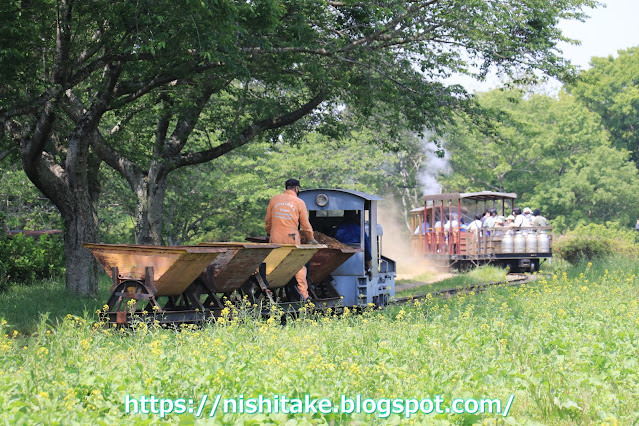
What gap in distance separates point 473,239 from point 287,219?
15.9m

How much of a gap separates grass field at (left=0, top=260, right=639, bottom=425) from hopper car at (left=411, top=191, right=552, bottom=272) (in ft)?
58.9

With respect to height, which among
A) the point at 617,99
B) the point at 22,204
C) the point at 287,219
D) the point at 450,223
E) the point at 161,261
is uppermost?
the point at 617,99

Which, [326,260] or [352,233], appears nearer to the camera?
[326,260]

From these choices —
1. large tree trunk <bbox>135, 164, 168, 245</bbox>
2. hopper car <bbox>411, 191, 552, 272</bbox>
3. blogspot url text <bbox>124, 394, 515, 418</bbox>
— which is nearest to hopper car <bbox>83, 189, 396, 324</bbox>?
blogspot url text <bbox>124, 394, 515, 418</bbox>

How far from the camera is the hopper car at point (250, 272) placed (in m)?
11.1

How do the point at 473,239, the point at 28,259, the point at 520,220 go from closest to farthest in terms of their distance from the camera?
the point at 28,259, the point at 520,220, the point at 473,239

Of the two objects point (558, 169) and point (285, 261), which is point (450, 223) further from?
point (558, 169)

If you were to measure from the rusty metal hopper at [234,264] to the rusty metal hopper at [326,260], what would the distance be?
199 cm

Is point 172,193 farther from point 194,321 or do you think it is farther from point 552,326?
point 552,326

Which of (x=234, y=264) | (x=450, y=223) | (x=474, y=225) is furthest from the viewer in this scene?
(x=450, y=223)

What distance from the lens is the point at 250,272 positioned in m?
12.6

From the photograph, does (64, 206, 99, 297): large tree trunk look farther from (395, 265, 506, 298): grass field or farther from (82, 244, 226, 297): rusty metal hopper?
(395, 265, 506, 298): grass field

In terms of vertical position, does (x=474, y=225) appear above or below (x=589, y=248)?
above

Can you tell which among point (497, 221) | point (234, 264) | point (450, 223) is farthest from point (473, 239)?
point (234, 264)
